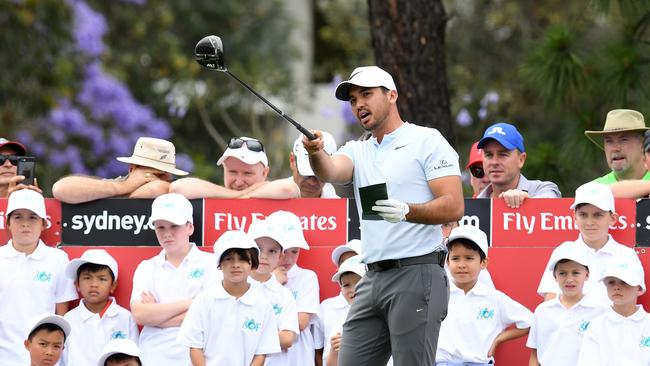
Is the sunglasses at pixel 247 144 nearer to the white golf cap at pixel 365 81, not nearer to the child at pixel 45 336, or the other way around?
the child at pixel 45 336

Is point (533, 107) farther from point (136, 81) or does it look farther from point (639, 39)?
point (639, 39)

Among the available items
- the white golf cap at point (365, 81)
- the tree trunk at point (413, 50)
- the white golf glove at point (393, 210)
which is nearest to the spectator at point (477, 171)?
the tree trunk at point (413, 50)

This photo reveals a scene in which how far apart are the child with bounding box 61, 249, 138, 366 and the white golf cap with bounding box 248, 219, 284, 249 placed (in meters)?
0.94

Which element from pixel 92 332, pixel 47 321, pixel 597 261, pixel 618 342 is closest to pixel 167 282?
pixel 92 332

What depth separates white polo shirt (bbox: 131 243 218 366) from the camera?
9.42 m

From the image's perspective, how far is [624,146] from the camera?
995cm

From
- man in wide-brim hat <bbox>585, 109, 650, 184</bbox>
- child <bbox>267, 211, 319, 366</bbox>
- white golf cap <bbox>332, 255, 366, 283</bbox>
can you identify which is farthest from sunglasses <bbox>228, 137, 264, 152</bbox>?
man in wide-brim hat <bbox>585, 109, 650, 184</bbox>

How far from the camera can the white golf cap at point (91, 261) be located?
9523mm

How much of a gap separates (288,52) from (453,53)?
4105mm

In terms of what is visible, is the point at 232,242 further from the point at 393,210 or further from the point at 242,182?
the point at 393,210

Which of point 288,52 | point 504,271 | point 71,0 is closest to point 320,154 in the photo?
point 504,271

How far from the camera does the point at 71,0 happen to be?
19.7 m

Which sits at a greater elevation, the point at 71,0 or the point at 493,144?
the point at 71,0

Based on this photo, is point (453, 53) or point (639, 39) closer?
point (639, 39)
